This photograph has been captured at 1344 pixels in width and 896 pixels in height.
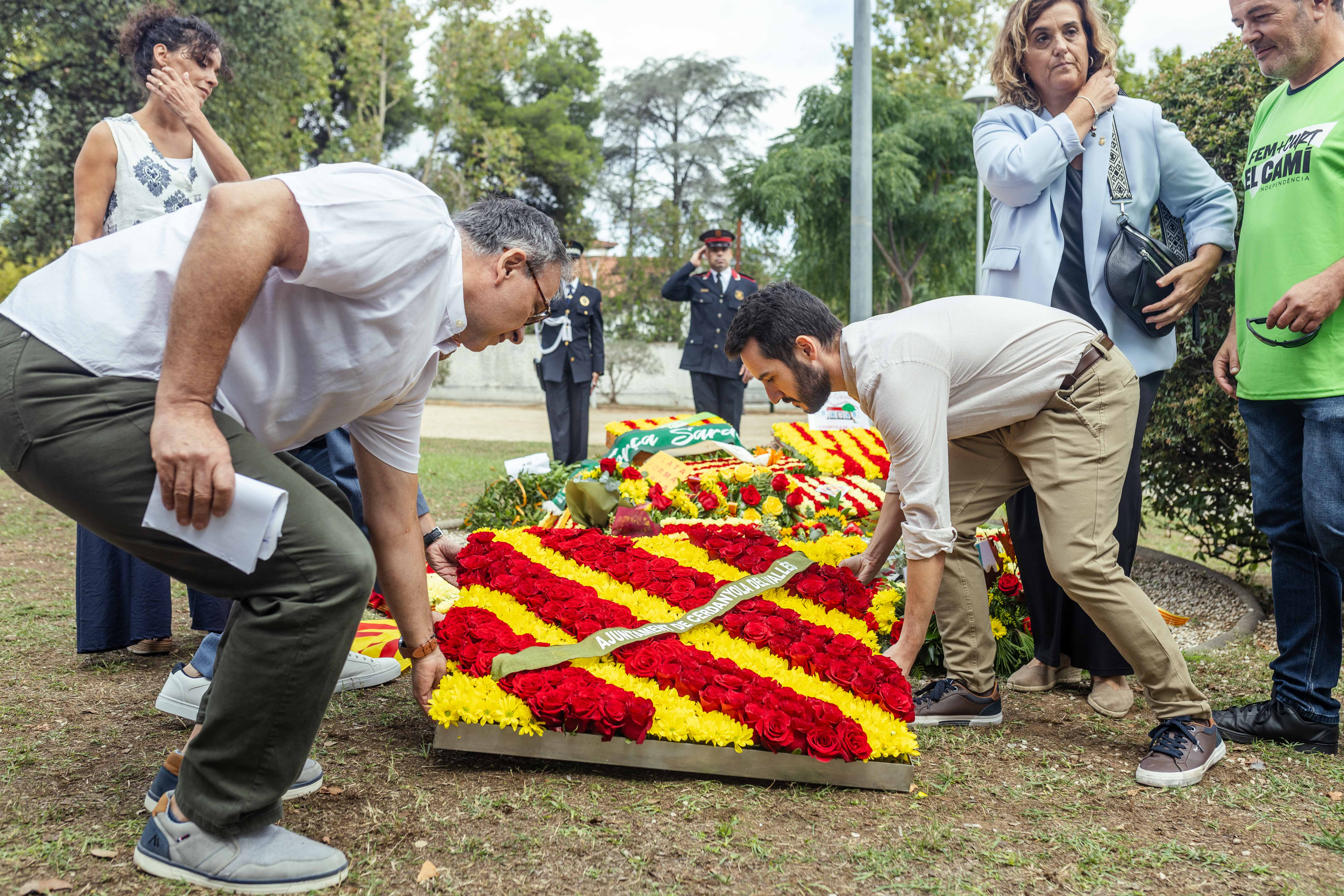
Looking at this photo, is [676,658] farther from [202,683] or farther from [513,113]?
[513,113]

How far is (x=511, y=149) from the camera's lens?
82.2 feet

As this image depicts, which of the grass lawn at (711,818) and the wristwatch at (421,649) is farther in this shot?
the wristwatch at (421,649)

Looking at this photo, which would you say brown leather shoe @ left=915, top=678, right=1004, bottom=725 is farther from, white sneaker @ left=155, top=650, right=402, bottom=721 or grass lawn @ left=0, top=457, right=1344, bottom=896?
white sneaker @ left=155, top=650, right=402, bottom=721

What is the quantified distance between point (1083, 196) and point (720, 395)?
663cm

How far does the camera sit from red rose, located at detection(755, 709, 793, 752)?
102 inches

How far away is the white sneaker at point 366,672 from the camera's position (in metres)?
3.51

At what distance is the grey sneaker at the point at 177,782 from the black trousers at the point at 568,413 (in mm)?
7308

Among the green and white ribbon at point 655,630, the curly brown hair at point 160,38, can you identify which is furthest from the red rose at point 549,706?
the curly brown hair at point 160,38

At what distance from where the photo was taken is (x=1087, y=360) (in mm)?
2998

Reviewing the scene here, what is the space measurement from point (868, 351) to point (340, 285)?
1511mm

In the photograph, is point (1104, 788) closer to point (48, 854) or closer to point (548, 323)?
point (48, 854)

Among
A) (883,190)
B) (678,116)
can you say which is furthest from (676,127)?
(883,190)

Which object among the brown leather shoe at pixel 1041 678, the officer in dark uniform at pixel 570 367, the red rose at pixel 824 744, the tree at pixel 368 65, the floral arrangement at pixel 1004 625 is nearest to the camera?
the red rose at pixel 824 744

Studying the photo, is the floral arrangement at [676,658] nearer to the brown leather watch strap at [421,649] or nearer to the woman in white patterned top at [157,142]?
the brown leather watch strap at [421,649]
